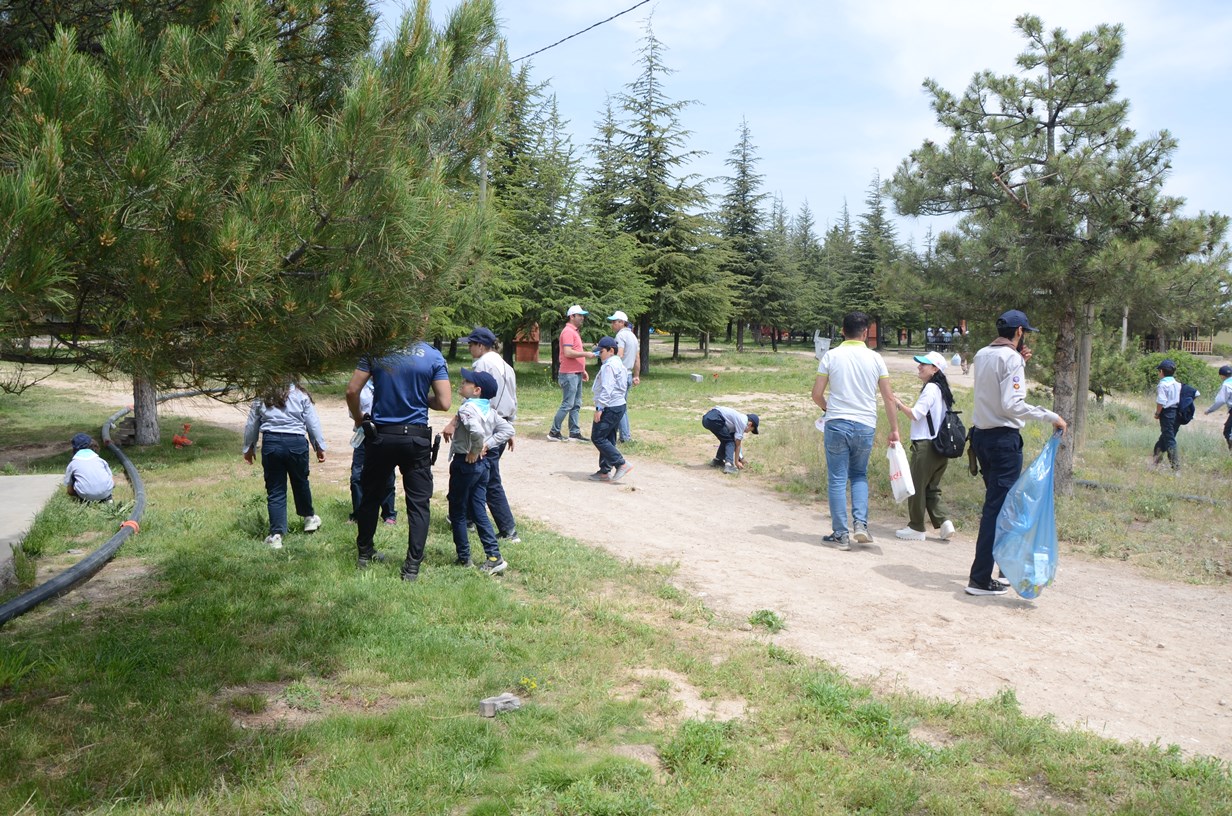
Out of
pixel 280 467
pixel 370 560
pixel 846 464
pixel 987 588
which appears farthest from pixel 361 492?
pixel 987 588

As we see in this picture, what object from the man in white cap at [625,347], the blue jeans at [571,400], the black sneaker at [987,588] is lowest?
the black sneaker at [987,588]

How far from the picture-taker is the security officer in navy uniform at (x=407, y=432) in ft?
20.2

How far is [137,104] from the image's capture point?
314 cm

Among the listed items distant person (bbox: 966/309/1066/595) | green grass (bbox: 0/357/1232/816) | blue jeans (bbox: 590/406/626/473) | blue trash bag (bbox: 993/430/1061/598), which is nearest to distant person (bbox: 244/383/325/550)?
green grass (bbox: 0/357/1232/816)

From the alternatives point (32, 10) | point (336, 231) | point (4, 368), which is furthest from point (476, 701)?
point (32, 10)

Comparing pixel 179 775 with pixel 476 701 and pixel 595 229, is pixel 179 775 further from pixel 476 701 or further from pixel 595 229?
pixel 595 229

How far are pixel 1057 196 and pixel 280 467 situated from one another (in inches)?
321

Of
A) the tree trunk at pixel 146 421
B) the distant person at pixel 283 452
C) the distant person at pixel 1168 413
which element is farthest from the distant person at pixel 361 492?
the distant person at pixel 1168 413

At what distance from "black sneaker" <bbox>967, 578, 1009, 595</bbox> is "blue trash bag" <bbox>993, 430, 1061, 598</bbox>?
7.6 inches

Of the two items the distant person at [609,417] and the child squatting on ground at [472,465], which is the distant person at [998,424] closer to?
the child squatting on ground at [472,465]

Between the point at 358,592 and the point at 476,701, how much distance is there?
6.17 ft

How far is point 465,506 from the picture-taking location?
6.75 m

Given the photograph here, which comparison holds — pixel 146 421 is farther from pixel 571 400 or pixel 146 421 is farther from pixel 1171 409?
pixel 1171 409

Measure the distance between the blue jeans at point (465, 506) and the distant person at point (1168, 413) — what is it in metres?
10.9
